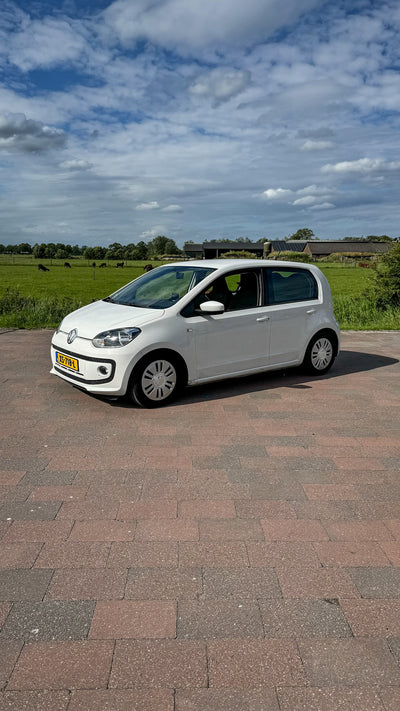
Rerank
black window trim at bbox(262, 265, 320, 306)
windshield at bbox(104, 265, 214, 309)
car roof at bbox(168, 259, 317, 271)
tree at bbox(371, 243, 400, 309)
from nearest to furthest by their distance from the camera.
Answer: windshield at bbox(104, 265, 214, 309)
car roof at bbox(168, 259, 317, 271)
black window trim at bbox(262, 265, 320, 306)
tree at bbox(371, 243, 400, 309)

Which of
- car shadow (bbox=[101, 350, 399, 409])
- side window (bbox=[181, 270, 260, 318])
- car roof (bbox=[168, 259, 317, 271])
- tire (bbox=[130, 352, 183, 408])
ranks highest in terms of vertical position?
car roof (bbox=[168, 259, 317, 271])

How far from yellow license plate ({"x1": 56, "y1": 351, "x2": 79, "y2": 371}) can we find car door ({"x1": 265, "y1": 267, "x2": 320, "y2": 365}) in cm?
251

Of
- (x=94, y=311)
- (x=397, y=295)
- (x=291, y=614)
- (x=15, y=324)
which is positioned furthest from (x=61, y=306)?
(x=291, y=614)

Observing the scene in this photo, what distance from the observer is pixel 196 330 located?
6172 mm

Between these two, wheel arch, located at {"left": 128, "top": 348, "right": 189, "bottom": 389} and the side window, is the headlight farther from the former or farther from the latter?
the side window

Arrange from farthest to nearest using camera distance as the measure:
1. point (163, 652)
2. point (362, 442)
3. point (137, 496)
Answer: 1. point (362, 442)
2. point (137, 496)
3. point (163, 652)

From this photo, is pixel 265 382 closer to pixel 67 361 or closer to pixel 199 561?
pixel 67 361

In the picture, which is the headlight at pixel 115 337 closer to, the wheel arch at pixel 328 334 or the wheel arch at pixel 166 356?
the wheel arch at pixel 166 356

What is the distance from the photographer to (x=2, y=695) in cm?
209

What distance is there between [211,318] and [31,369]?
9.99 ft

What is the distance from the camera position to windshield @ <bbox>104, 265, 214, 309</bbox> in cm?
643

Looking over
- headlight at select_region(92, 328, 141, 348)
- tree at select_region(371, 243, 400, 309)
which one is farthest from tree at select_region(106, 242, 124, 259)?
headlight at select_region(92, 328, 141, 348)

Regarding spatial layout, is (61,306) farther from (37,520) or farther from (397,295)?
(37,520)

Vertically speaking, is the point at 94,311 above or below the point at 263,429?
above
